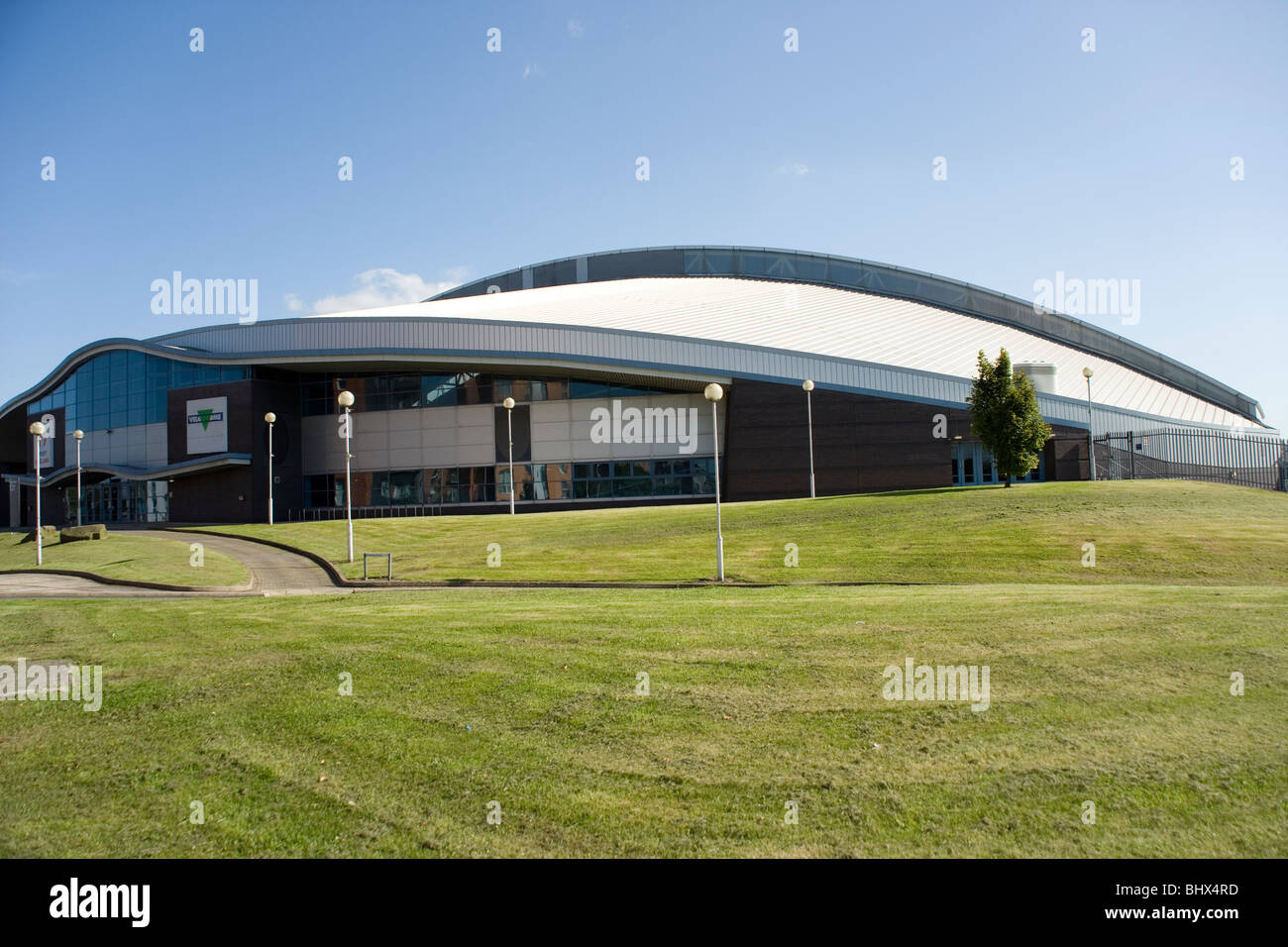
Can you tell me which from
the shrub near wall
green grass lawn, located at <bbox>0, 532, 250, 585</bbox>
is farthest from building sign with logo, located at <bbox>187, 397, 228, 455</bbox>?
the shrub near wall

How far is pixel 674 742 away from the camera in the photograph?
20.8 ft

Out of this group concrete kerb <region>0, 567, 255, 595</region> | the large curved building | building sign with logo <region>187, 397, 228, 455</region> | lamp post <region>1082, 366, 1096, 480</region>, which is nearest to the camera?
concrete kerb <region>0, 567, 255, 595</region>

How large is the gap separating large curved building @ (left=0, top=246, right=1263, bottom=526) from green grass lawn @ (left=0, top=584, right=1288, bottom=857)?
2727 centimetres

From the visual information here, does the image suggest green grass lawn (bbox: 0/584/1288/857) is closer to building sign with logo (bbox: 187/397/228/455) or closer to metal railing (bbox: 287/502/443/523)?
metal railing (bbox: 287/502/443/523)

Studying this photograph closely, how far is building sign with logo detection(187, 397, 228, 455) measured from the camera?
45125mm

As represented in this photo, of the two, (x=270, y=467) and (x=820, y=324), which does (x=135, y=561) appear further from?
(x=820, y=324)

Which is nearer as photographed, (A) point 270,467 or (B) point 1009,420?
(B) point 1009,420

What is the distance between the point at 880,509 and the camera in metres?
24.6

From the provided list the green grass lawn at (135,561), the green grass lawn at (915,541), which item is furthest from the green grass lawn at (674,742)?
the green grass lawn at (135,561)

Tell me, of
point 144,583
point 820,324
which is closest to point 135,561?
point 144,583

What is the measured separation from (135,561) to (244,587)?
7677 mm

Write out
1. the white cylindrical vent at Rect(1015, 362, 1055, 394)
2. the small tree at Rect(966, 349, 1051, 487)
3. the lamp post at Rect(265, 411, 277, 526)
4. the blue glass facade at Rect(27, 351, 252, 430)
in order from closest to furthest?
1. the small tree at Rect(966, 349, 1051, 487)
2. the white cylindrical vent at Rect(1015, 362, 1055, 394)
3. the lamp post at Rect(265, 411, 277, 526)
4. the blue glass facade at Rect(27, 351, 252, 430)

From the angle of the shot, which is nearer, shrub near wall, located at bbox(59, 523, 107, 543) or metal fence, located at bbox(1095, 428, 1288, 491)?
metal fence, located at bbox(1095, 428, 1288, 491)
